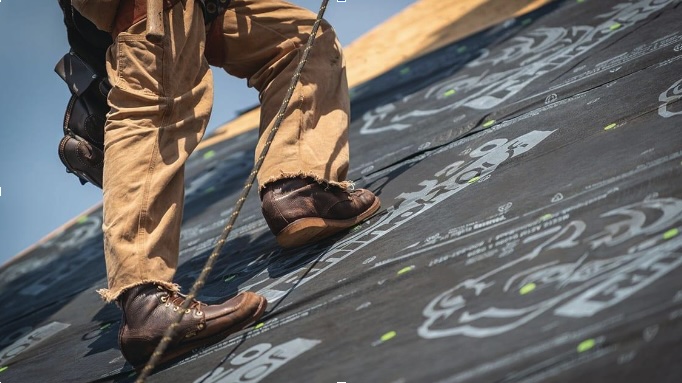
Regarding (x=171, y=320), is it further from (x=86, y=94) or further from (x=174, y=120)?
(x=86, y=94)

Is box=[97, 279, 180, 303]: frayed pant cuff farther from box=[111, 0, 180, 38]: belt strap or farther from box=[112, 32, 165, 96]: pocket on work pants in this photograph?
box=[111, 0, 180, 38]: belt strap

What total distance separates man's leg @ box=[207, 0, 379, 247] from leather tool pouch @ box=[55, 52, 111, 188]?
0.27 m

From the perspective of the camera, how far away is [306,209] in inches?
76.9

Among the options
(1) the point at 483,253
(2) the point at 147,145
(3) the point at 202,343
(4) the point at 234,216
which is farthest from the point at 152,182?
(1) the point at 483,253

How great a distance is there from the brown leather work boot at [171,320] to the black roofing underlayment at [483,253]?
29 mm

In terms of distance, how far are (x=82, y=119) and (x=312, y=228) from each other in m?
0.56

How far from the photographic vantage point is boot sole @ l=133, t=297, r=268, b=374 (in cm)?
171

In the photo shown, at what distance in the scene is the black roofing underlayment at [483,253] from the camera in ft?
3.96

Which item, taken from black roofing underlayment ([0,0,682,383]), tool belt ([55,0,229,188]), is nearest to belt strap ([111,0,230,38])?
tool belt ([55,0,229,188])

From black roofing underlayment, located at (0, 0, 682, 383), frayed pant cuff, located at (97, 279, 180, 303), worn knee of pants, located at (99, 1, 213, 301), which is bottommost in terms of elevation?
black roofing underlayment, located at (0, 0, 682, 383)

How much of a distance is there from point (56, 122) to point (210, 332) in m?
2.72

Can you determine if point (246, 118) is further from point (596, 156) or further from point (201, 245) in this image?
point (596, 156)

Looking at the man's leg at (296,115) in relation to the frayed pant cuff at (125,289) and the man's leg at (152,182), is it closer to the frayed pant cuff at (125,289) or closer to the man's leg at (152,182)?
the man's leg at (152,182)

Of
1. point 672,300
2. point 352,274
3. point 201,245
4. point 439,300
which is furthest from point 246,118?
point 672,300
